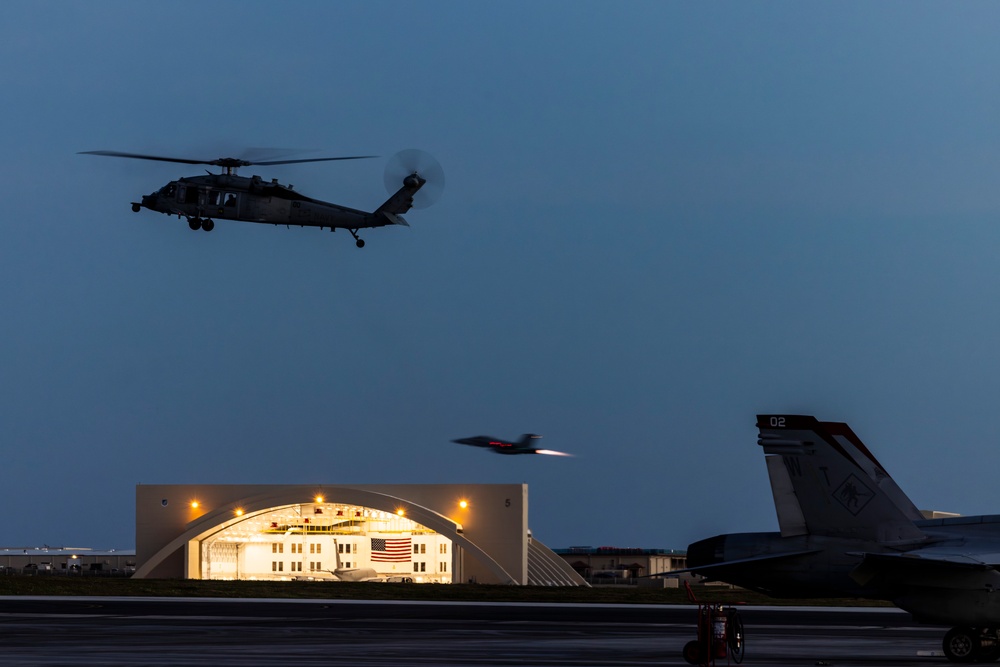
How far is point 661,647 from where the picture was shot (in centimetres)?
2903

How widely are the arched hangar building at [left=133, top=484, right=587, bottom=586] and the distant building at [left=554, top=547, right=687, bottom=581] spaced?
25.8 meters

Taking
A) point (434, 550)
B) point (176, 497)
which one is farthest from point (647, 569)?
point (176, 497)

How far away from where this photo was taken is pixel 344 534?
76.1 meters

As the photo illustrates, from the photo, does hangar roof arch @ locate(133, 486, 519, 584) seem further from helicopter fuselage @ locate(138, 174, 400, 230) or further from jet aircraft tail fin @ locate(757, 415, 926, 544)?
jet aircraft tail fin @ locate(757, 415, 926, 544)

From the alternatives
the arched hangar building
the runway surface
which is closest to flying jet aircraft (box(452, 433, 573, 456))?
the runway surface

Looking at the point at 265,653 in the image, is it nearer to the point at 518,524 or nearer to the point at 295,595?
the point at 295,595

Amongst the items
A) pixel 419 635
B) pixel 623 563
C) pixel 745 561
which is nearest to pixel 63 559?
pixel 623 563

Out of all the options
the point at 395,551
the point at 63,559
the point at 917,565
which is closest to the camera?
the point at 917,565

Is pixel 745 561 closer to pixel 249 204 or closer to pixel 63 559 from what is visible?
pixel 249 204

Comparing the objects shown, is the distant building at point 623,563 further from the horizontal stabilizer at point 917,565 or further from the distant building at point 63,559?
the horizontal stabilizer at point 917,565

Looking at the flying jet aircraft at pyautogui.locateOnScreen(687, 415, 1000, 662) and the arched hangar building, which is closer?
the flying jet aircraft at pyautogui.locateOnScreen(687, 415, 1000, 662)

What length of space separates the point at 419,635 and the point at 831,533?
1069cm

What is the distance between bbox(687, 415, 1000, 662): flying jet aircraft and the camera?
87.3ft

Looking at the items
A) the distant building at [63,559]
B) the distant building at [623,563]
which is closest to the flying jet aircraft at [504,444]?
the distant building at [623,563]
